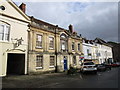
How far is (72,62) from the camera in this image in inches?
972

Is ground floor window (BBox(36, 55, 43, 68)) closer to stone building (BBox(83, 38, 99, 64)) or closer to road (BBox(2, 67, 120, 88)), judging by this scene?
road (BBox(2, 67, 120, 88))

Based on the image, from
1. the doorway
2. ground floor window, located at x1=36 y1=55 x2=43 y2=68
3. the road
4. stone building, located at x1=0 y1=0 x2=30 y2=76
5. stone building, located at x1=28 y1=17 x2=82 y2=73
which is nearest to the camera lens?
the road

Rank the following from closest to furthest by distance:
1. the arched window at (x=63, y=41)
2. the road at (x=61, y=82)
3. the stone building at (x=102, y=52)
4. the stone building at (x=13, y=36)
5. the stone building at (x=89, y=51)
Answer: the road at (x=61, y=82), the stone building at (x=13, y=36), the arched window at (x=63, y=41), the stone building at (x=89, y=51), the stone building at (x=102, y=52)

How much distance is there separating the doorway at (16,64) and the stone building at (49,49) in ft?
3.83

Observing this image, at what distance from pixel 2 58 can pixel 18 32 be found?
4.07 meters

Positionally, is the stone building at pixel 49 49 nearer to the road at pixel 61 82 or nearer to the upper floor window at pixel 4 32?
the upper floor window at pixel 4 32

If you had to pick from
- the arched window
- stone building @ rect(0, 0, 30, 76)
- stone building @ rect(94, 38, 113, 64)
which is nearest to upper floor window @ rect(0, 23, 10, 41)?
stone building @ rect(0, 0, 30, 76)

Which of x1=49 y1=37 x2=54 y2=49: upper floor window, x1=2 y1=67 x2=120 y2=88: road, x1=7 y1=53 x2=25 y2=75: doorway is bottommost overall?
x1=2 y1=67 x2=120 y2=88: road

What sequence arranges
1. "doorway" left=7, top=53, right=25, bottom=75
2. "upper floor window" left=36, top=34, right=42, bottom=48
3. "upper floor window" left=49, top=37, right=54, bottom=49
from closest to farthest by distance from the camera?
1. "doorway" left=7, top=53, right=25, bottom=75
2. "upper floor window" left=36, top=34, right=42, bottom=48
3. "upper floor window" left=49, top=37, right=54, bottom=49

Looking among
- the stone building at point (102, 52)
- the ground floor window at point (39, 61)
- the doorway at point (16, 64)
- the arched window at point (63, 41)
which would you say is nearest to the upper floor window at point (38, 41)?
the ground floor window at point (39, 61)

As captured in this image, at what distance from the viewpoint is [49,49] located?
20.0 meters

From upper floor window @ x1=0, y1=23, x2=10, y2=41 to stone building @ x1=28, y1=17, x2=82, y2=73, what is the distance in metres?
3.21

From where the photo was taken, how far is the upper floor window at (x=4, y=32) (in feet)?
46.9

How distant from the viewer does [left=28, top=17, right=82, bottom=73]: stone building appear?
57.2ft
